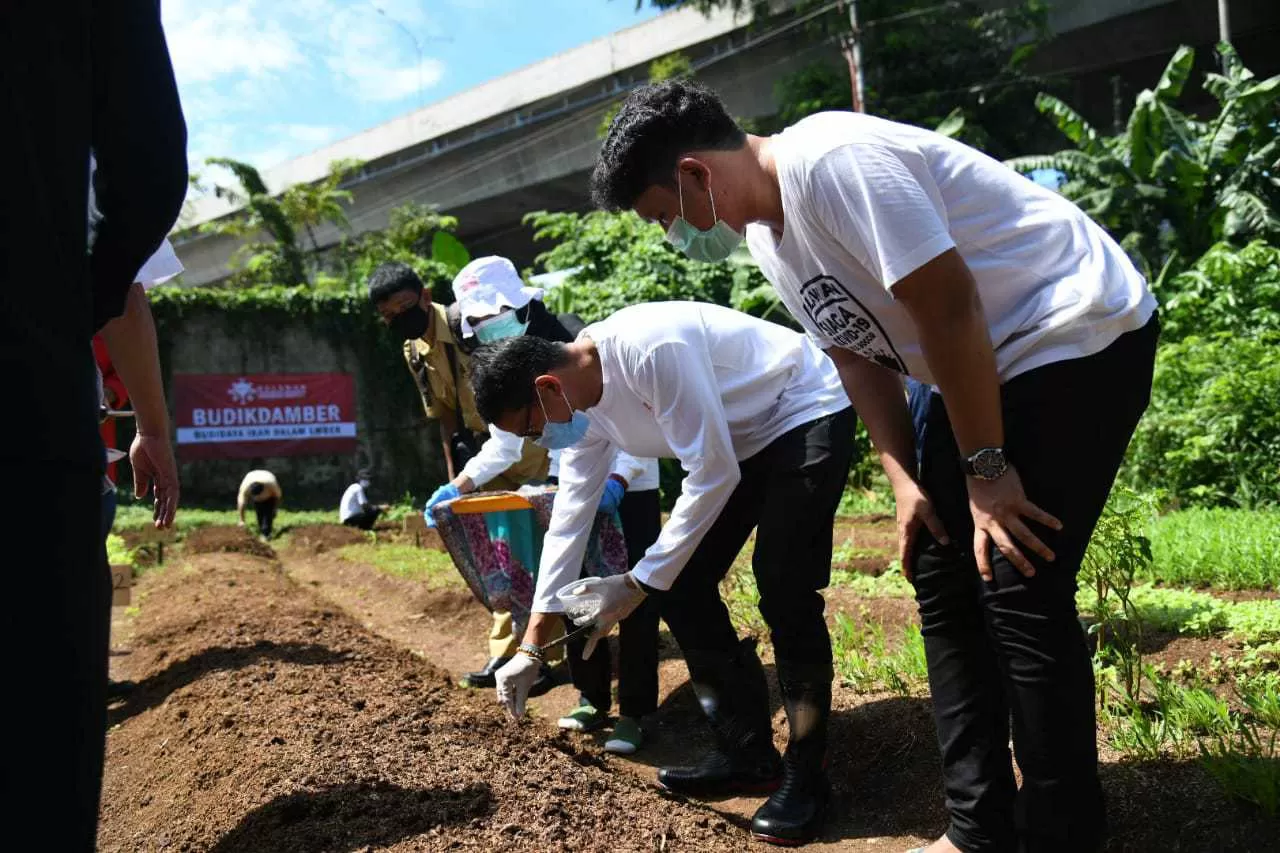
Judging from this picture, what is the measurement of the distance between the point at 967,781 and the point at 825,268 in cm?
110

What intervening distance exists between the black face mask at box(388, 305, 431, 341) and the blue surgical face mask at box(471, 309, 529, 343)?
0.80 m

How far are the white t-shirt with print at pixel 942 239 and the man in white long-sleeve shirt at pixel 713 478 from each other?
99 cm

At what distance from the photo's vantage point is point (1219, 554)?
504 centimetres

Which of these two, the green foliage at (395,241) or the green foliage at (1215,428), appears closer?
the green foliage at (1215,428)

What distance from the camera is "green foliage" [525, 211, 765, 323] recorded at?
12344 millimetres

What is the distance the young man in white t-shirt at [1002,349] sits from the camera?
183cm

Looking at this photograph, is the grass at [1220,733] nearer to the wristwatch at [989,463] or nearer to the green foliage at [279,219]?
the wristwatch at [989,463]

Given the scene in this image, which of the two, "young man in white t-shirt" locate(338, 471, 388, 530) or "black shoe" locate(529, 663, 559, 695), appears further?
"young man in white t-shirt" locate(338, 471, 388, 530)

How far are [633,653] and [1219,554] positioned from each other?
3.01 meters

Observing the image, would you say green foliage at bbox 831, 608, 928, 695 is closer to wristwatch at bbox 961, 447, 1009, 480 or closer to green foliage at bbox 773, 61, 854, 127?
wristwatch at bbox 961, 447, 1009, 480

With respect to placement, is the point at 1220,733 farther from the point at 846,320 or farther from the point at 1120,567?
the point at 846,320

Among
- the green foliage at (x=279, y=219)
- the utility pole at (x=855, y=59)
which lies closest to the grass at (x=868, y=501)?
the utility pole at (x=855, y=59)

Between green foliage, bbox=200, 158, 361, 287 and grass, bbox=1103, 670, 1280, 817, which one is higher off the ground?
green foliage, bbox=200, 158, 361, 287

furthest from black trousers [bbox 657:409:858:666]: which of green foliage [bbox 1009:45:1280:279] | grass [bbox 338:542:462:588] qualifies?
green foliage [bbox 1009:45:1280:279]
